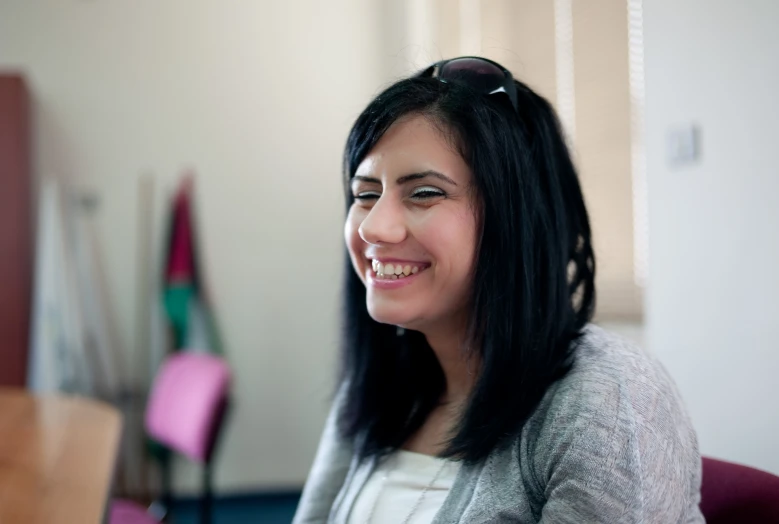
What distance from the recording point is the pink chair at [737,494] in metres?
0.90

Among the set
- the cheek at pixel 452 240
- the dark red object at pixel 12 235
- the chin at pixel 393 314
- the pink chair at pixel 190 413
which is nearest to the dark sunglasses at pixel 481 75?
the cheek at pixel 452 240

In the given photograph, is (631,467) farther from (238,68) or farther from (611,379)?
(238,68)

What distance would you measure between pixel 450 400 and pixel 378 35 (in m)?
2.78

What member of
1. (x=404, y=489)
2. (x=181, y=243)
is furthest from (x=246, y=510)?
(x=404, y=489)

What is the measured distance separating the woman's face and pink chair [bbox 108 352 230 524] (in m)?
0.94

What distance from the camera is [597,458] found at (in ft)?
2.65

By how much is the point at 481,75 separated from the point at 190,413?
1.35m

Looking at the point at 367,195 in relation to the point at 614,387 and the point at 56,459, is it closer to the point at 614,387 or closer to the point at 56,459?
the point at 614,387

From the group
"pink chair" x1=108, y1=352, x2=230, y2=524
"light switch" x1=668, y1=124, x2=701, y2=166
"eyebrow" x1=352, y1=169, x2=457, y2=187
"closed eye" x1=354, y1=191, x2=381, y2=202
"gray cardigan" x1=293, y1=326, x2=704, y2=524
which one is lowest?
"pink chair" x1=108, y1=352, x2=230, y2=524

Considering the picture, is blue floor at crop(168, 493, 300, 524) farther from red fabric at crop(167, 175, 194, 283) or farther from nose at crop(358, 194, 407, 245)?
nose at crop(358, 194, 407, 245)

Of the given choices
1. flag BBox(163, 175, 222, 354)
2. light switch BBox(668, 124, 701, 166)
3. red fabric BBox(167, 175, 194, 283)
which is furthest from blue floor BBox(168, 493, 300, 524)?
light switch BBox(668, 124, 701, 166)

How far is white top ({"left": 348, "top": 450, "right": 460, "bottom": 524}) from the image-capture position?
1.05 meters

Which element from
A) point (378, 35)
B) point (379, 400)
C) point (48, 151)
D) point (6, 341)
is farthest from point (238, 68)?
point (379, 400)

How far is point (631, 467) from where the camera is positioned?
798 mm
